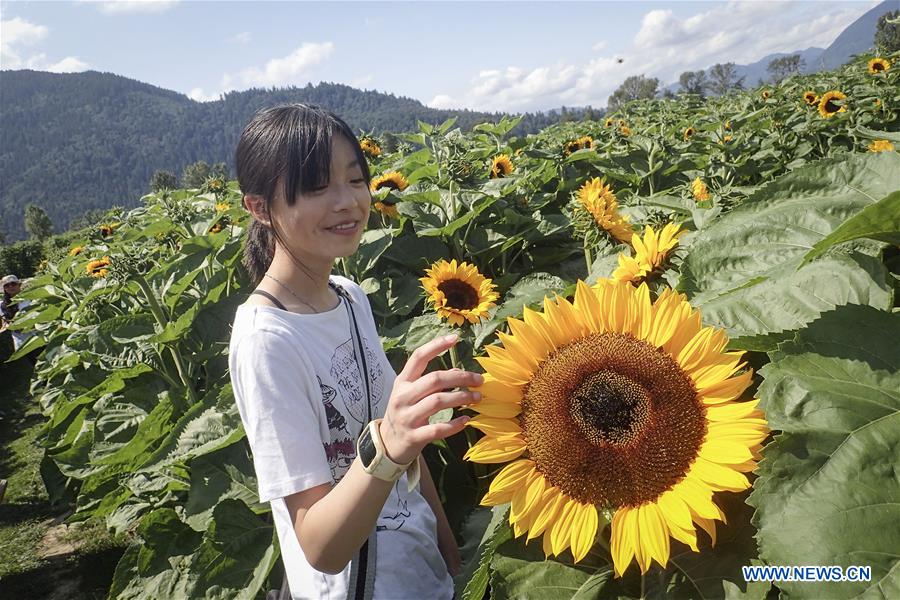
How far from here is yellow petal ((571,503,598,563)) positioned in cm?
85

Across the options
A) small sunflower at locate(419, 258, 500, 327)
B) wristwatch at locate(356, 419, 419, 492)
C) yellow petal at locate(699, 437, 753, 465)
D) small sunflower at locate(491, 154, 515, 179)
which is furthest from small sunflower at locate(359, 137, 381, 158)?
yellow petal at locate(699, 437, 753, 465)

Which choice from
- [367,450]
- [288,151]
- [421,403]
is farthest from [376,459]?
[288,151]

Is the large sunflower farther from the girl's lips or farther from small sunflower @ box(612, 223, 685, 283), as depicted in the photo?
the girl's lips

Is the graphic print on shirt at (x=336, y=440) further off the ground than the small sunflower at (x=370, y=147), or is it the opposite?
the small sunflower at (x=370, y=147)

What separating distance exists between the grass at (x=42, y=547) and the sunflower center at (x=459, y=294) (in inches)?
141

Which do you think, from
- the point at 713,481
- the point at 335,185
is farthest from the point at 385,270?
the point at 713,481

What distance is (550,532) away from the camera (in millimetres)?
885

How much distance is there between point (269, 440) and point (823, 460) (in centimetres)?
102

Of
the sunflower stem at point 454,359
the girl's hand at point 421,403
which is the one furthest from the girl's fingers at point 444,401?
the sunflower stem at point 454,359

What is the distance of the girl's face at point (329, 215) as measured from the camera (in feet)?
4.97

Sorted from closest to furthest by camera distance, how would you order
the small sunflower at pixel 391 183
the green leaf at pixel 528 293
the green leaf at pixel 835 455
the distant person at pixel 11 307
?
the green leaf at pixel 835 455 < the green leaf at pixel 528 293 < the small sunflower at pixel 391 183 < the distant person at pixel 11 307

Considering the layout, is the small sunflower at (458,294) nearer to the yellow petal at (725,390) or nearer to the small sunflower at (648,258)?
the small sunflower at (648,258)

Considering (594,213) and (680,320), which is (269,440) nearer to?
(680,320)

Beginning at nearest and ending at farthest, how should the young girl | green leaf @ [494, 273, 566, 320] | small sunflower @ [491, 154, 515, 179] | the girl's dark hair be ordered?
the young girl → the girl's dark hair → green leaf @ [494, 273, 566, 320] → small sunflower @ [491, 154, 515, 179]
